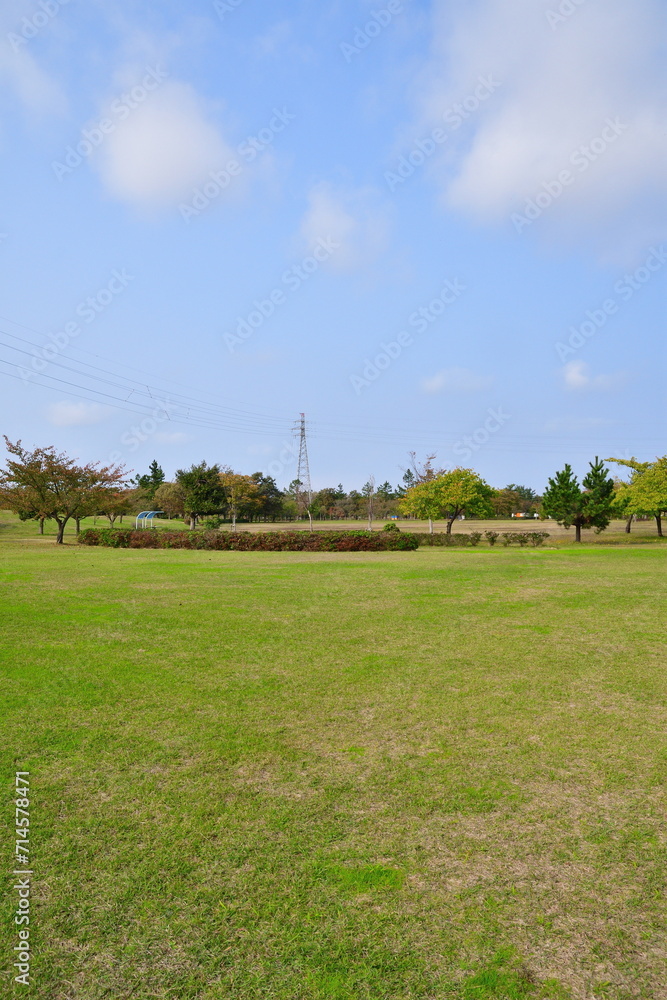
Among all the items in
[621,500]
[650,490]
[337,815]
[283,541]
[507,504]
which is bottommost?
[337,815]

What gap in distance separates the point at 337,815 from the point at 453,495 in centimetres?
4133

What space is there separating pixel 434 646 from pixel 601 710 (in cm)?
266

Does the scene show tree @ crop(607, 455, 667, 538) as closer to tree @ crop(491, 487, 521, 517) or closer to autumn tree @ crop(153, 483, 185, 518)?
autumn tree @ crop(153, 483, 185, 518)

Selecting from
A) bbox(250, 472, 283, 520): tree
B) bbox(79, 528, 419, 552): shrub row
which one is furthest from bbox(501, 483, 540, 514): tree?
bbox(79, 528, 419, 552): shrub row

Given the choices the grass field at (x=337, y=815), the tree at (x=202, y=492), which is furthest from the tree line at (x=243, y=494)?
the grass field at (x=337, y=815)

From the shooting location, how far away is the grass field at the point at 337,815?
2332 millimetres

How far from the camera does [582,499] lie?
149 ft

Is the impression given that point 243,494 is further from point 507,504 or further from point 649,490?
point 507,504

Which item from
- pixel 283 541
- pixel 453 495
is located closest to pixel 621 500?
pixel 453 495

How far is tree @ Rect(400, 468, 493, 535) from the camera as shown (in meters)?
43.7

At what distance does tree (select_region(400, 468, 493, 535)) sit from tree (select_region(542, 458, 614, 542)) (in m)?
5.31

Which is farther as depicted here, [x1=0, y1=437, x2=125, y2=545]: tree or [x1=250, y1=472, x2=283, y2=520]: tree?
[x1=250, y1=472, x2=283, y2=520]: tree

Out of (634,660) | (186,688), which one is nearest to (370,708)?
(186,688)

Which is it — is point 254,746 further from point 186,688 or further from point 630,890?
point 630,890
